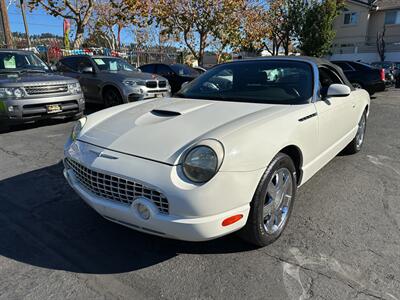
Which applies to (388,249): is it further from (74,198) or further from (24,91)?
(24,91)

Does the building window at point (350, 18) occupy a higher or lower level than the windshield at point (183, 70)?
higher

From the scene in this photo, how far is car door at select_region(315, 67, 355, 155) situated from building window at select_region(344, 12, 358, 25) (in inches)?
1453

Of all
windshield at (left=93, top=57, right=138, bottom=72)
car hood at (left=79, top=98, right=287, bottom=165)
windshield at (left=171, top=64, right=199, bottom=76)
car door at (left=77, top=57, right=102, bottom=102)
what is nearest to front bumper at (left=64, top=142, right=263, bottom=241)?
car hood at (left=79, top=98, right=287, bottom=165)

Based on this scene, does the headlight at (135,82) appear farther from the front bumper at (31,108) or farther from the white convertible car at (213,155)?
the white convertible car at (213,155)

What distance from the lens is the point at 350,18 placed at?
119 feet

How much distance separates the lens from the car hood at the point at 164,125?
2.39 meters

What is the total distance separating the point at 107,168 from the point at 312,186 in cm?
251

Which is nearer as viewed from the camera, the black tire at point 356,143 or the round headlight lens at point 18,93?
the black tire at point 356,143

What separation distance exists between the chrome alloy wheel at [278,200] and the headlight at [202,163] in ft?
1.91

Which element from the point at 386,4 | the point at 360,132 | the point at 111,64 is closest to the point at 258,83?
the point at 360,132

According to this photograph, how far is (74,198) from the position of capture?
3.59m

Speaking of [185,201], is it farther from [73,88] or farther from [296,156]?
[73,88]

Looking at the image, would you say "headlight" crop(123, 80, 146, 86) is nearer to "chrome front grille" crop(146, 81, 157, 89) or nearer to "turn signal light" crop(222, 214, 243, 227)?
Result: "chrome front grille" crop(146, 81, 157, 89)

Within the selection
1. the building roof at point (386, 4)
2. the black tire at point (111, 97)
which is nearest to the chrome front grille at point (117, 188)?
the black tire at point (111, 97)
